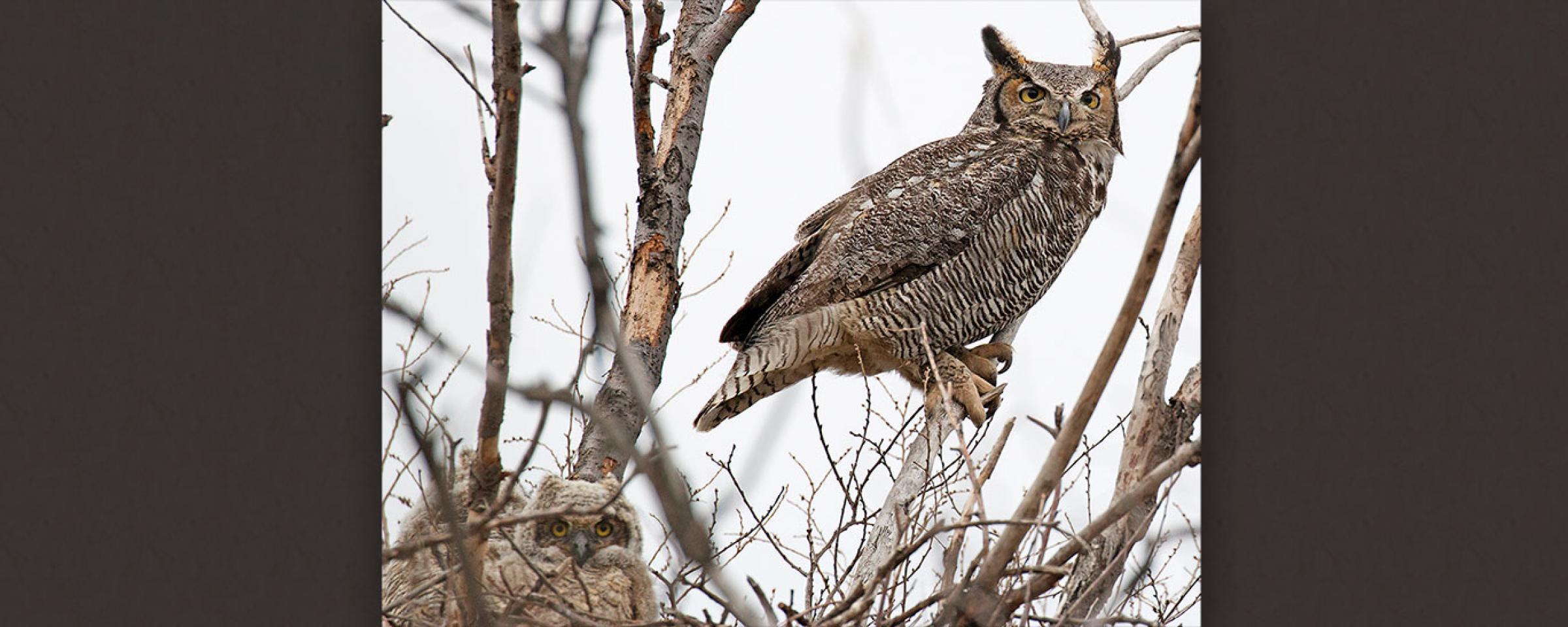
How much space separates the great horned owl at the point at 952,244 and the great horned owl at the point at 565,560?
0.38m

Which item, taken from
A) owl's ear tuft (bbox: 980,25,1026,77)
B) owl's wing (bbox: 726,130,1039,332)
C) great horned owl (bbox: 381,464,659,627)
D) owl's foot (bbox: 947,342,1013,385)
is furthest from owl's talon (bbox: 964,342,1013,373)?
great horned owl (bbox: 381,464,659,627)

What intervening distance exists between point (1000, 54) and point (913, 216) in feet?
1.06

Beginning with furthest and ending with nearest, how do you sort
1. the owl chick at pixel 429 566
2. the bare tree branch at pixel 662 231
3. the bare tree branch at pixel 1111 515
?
1. the bare tree branch at pixel 662 231
2. the owl chick at pixel 429 566
3. the bare tree branch at pixel 1111 515

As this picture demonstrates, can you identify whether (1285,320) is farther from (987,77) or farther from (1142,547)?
(987,77)

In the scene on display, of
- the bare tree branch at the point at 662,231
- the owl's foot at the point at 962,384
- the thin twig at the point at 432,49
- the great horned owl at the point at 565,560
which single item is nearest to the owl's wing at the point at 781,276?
the bare tree branch at the point at 662,231

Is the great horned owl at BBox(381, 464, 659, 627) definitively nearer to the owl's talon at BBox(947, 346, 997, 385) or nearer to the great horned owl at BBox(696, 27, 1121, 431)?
the great horned owl at BBox(696, 27, 1121, 431)

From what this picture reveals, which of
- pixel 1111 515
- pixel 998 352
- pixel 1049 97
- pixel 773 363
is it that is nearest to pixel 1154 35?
pixel 1049 97

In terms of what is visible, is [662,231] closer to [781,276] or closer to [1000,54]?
[781,276]

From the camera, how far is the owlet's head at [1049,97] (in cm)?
233

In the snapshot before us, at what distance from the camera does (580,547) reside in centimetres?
201

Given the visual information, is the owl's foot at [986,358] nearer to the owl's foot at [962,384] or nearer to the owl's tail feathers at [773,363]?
the owl's foot at [962,384]

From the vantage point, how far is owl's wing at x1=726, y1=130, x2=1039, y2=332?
240 centimetres

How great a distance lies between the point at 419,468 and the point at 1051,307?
3.48ft

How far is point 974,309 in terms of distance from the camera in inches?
97.4
